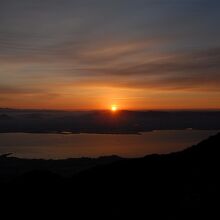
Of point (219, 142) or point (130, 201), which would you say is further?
point (219, 142)

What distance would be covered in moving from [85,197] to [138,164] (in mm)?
5380

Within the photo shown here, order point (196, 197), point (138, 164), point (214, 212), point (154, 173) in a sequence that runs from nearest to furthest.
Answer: point (214, 212)
point (196, 197)
point (154, 173)
point (138, 164)

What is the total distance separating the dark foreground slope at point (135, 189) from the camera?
1008 inches

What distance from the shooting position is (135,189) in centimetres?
3028

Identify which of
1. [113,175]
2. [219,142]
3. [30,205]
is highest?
[219,142]

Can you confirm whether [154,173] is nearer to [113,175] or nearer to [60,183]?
[113,175]

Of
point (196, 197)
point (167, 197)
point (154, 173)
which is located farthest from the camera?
point (154, 173)

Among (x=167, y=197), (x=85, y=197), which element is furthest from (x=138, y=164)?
(x=167, y=197)

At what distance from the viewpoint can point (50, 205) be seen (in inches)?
1257

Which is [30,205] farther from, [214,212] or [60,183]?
[214,212]

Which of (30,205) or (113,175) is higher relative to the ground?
(113,175)

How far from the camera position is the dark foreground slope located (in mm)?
25609

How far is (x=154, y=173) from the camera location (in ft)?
105

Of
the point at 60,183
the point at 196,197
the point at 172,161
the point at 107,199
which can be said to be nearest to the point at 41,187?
the point at 60,183
